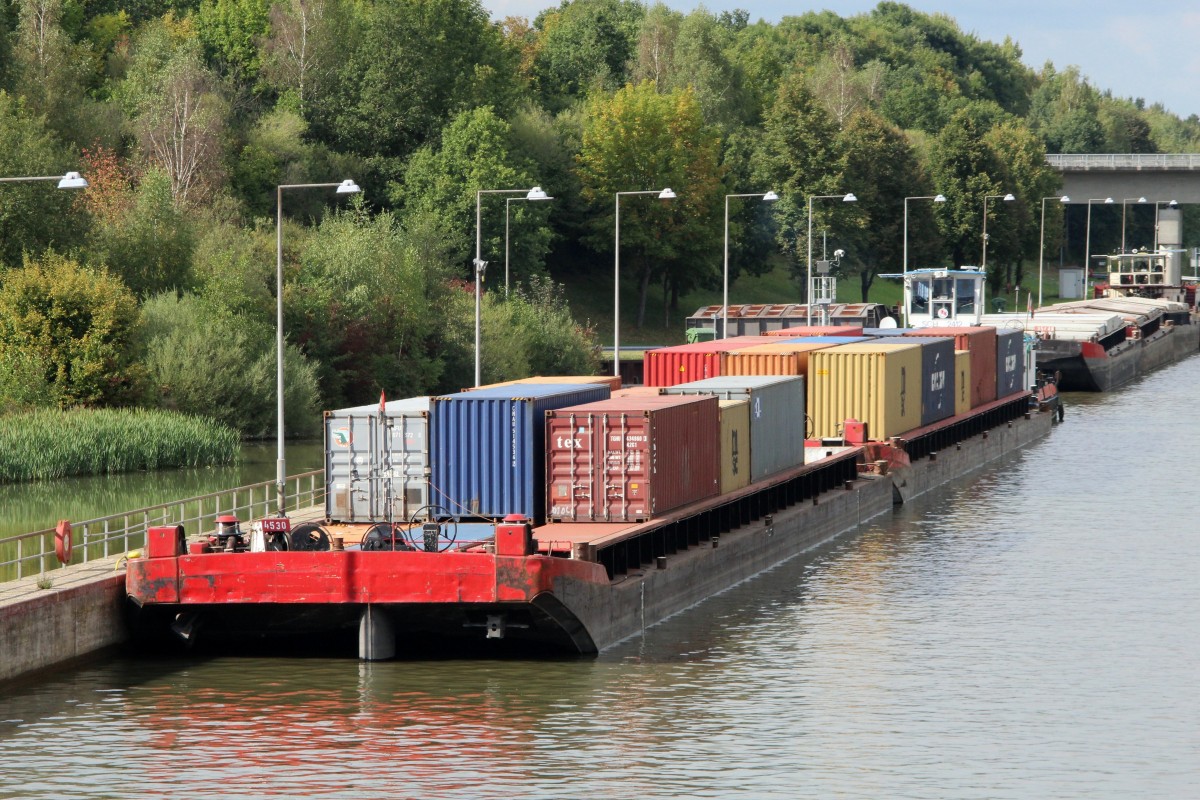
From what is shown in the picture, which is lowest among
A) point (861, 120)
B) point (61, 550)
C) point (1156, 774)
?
point (1156, 774)

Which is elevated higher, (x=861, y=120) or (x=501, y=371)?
(x=861, y=120)

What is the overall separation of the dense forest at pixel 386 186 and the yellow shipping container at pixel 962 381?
1963 cm

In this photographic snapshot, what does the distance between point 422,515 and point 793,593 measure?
930cm

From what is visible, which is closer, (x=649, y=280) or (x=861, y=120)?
(x=649, y=280)

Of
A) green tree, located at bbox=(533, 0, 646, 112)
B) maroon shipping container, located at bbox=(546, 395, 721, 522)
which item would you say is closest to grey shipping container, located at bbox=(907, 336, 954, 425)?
maroon shipping container, located at bbox=(546, 395, 721, 522)

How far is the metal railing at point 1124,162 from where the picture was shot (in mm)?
145000

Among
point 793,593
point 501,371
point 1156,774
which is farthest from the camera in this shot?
point 501,371

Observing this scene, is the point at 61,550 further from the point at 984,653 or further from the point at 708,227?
the point at 708,227

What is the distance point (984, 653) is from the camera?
32.6 m

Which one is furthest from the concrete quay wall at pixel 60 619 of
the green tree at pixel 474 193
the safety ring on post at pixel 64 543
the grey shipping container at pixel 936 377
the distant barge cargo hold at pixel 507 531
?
the green tree at pixel 474 193

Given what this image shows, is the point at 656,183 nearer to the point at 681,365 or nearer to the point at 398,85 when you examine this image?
the point at 398,85

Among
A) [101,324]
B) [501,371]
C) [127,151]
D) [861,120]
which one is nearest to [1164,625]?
[101,324]

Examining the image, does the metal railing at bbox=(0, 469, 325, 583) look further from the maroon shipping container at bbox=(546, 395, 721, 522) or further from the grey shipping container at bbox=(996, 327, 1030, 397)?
the grey shipping container at bbox=(996, 327, 1030, 397)

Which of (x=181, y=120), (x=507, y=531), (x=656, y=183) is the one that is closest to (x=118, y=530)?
(x=507, y=531)
